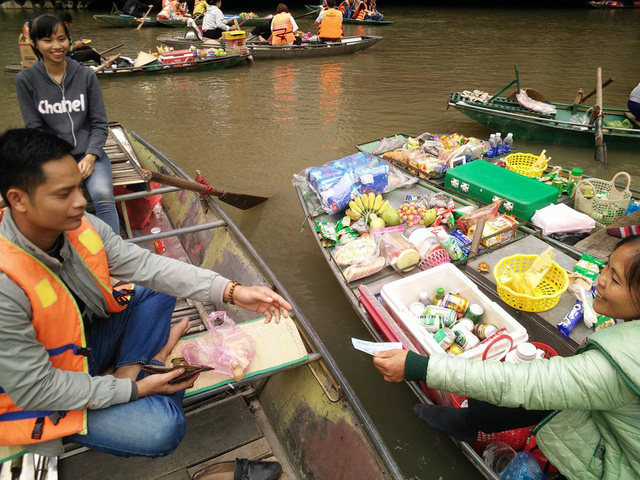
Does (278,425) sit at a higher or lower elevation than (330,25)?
lower

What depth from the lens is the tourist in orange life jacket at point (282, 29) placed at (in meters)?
11.8

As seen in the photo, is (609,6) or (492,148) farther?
(609,6)

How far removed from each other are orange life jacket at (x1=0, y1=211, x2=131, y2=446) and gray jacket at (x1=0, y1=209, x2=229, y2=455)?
0.03m

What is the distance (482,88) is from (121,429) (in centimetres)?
1029

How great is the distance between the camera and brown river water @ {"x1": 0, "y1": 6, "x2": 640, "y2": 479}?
3.52m

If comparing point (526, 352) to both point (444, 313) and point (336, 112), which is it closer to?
point (444, 313)

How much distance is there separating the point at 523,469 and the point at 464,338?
76 cm

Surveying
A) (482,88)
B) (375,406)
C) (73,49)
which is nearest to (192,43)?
(73,49)

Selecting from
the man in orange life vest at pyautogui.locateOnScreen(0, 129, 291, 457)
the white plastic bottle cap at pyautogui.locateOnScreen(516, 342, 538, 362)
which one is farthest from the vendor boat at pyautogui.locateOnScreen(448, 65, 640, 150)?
the man in orange life vest at pyautogui.locateOnScreen(0, 129, 291, 457)

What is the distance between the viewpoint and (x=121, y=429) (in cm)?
169

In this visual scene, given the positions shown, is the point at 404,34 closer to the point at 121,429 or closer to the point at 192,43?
the point at 192,43

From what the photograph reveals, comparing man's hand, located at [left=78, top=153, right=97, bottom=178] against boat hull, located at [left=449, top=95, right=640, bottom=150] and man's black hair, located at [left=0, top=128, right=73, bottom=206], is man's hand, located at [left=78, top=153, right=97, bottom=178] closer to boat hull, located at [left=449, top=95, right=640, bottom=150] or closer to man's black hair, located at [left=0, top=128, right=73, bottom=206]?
man's black hair, located at [left=0, top=128, right=73, bottom=206]

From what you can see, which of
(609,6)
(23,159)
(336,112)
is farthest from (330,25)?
(609,6)

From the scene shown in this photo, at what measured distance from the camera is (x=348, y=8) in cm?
1714
